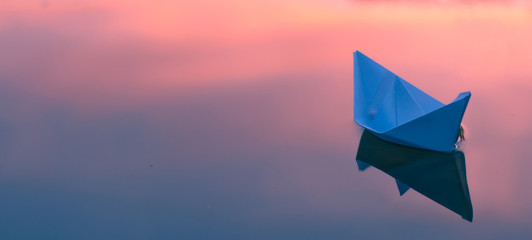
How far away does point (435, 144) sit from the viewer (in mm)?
1693

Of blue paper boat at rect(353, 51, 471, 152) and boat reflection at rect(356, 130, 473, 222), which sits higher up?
blue paper boat at rect(353, 51, 471, 152)

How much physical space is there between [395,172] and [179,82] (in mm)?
915

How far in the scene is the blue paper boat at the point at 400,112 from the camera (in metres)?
1.62

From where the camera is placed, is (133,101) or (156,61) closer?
(133,101)

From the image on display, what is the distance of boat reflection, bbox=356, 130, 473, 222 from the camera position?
158 cm

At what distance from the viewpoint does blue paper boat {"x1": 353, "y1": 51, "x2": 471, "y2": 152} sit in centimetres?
162

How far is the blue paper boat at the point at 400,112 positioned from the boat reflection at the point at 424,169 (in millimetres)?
28

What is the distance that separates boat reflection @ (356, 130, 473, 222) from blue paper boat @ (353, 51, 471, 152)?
1.1 inches

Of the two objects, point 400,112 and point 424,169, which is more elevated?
point 400,112

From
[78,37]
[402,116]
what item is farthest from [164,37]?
[402,116]

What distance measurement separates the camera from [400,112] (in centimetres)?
177

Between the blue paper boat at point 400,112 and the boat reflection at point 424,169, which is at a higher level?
the blue paper boat at point 400,112

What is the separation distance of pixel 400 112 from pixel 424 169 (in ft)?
0.66

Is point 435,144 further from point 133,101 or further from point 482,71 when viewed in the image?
point 133,101
